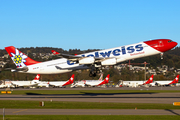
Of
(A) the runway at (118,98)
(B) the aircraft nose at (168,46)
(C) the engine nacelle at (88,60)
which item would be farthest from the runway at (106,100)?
Result: (B) the aircraft nose at (168,46)

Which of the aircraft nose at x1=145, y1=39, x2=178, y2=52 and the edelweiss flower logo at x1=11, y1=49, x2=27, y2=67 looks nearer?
the aircraft nose at x1=145, y1=39, x2=178, y2=52

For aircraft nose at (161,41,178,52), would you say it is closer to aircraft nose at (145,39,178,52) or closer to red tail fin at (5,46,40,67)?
aircraft nose at (145,39,178,52)

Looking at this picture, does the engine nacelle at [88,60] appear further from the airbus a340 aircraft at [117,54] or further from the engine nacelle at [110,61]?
the engine nacelle at [110,61]

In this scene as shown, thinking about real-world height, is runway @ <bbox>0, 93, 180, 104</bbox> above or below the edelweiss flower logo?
below

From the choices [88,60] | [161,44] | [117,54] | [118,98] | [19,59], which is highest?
[161,44]

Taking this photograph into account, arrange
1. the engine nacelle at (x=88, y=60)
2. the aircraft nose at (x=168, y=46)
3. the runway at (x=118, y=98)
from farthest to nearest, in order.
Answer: the aircraft nose at (x=168, y=46) < the engine nacelle at (x=88, y=60) < the runway at (x=118, y=98)

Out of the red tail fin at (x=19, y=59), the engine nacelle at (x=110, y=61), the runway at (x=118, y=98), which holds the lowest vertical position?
the runway at (x=118, y=98)

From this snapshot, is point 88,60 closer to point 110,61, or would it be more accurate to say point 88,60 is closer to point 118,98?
point 110,61

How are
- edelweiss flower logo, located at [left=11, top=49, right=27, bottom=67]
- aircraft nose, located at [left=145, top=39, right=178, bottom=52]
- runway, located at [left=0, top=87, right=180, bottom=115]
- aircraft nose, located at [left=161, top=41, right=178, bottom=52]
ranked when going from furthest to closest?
edelweiss flower logo, located at [left=11, top=49, right=27, bottom=67] < aircraft nose, located at [left=161, top=41, right=178, bottom=52] < aircraft nose, located at [left=145, top=39, right=178, bottom=52] < runway, located at [left=0, top=87, right=180, bottom=115]

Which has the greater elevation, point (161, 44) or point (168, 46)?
point (161, 44)

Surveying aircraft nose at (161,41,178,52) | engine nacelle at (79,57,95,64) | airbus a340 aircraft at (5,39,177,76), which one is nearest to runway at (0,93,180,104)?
airbus a340 aircraft at (5,39,177,76)

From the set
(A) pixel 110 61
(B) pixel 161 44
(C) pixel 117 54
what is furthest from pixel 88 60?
(B) pixel 161 44

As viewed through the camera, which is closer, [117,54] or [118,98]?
[117,54]
